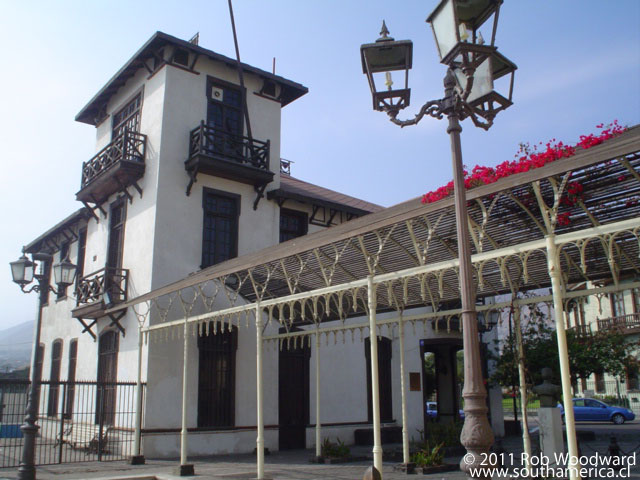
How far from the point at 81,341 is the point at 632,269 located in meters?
16.3

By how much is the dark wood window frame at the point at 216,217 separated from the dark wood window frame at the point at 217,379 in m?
2.14

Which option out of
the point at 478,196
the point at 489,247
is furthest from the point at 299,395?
the point at 478,196

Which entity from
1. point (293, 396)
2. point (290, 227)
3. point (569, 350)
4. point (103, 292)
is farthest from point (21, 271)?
point (569, 350)

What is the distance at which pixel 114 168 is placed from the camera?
16.3 metres

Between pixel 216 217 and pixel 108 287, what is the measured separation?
3.61 m

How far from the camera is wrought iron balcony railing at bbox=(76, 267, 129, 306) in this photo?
15.9 metres

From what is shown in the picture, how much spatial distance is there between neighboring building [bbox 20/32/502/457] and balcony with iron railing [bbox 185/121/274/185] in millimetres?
47

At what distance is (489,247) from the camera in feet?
→ 31.7

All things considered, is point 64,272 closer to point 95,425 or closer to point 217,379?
point 217,379

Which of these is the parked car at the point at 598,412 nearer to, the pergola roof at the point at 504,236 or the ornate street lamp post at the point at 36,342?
the pergola roof at the point at 504,236

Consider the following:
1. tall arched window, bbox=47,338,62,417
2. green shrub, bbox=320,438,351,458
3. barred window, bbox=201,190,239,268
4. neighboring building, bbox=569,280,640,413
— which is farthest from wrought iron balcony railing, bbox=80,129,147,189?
neighboring building, bbox=569,280,640,413

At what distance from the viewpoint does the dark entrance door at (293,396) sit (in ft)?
54.6

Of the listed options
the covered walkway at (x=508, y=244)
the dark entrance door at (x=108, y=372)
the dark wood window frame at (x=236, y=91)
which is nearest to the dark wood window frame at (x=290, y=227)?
the dark wood window frame at (x=236, y=91)

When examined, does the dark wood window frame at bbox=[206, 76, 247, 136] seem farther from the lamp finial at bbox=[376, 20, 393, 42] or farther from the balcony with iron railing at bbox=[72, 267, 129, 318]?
the lamp finial at bbox=[376, 20, 393, 42]
